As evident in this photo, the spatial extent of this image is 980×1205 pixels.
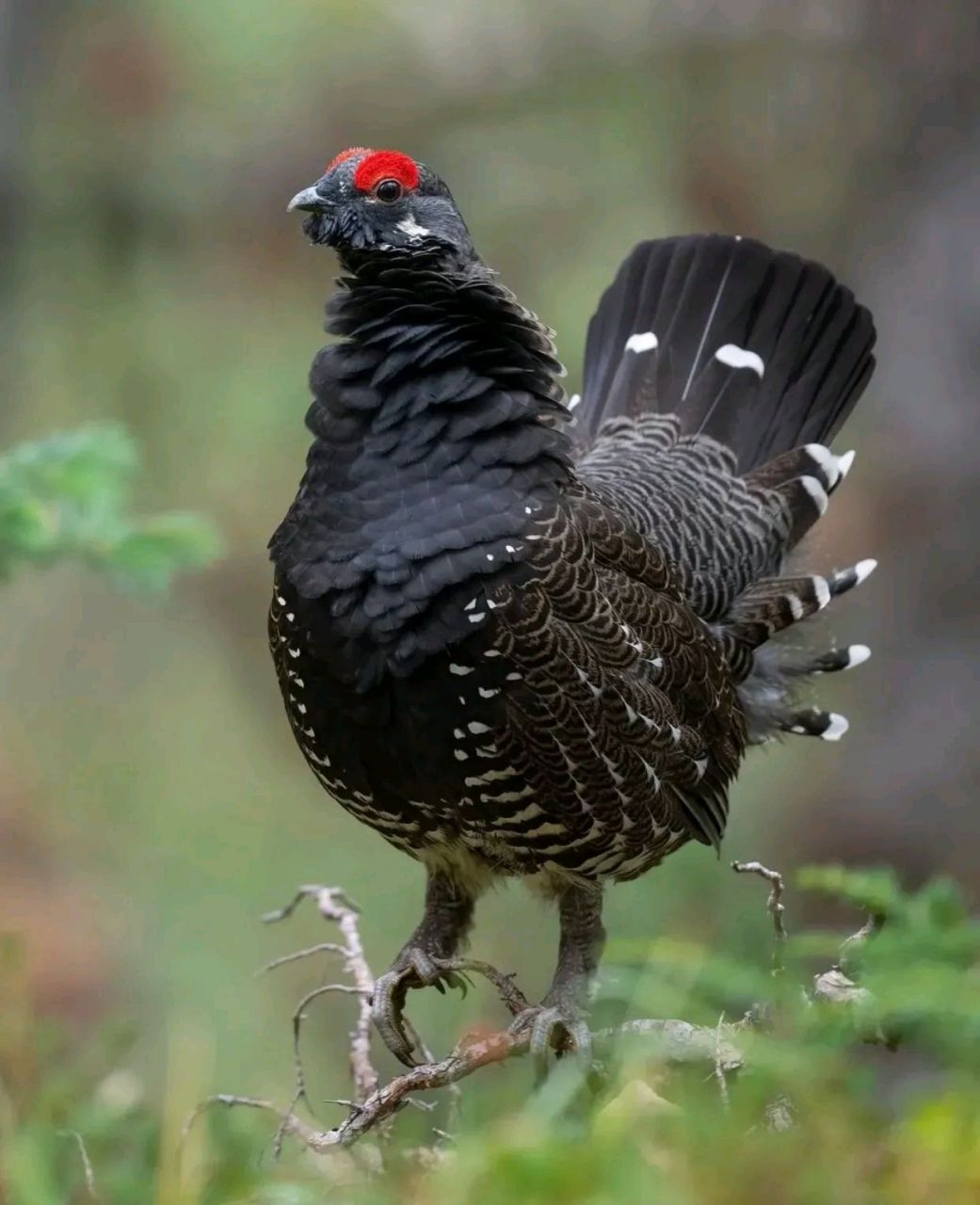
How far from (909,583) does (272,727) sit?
5.72 meters

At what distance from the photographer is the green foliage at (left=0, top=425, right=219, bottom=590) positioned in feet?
11.6

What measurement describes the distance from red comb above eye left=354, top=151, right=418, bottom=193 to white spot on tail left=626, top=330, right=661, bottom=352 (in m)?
1.63

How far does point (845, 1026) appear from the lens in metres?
1.67

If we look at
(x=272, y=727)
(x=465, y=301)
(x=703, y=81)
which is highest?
(x=703, y=81)

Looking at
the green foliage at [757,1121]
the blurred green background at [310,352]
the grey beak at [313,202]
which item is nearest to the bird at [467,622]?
the grey beak at [313,202]

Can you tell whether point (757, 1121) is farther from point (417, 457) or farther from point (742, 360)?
point (742, 360)

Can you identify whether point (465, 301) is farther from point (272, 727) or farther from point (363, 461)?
point (272, 727)

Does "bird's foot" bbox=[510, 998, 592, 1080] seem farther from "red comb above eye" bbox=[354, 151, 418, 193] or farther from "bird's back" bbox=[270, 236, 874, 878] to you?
"red comb above eye" bbox=[354, 151, 418, 193]

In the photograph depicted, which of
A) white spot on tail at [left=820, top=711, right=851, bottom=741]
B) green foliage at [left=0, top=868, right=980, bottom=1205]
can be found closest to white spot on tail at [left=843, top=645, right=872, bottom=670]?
white spot on tail at [left=820, top=711, right=851, bottom=741]

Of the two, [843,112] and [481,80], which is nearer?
[843,112]

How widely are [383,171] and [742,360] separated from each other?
1.82m

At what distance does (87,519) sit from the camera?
3.78 metres

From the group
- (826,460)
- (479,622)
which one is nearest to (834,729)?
(826,460)

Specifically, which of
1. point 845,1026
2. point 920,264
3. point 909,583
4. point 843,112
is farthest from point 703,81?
point 845,1026
